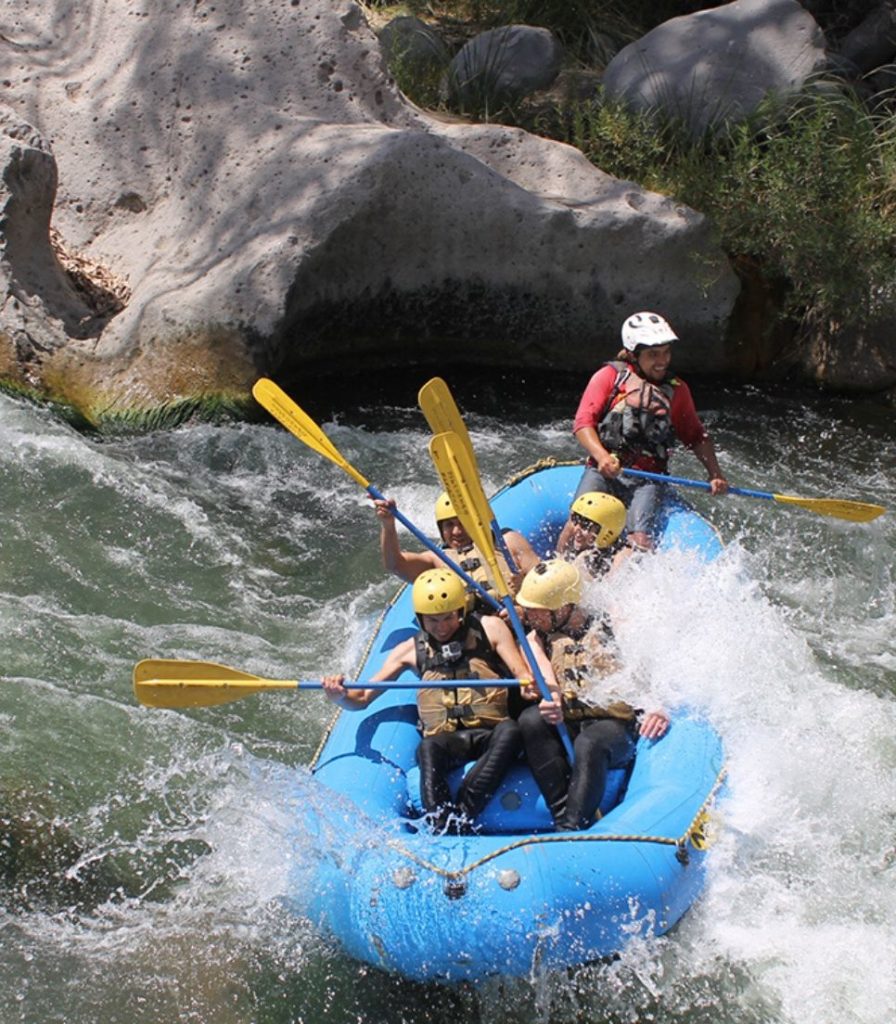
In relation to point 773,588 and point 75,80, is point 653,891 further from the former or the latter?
point 75,80

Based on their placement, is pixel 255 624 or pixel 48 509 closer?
pixel 255 624

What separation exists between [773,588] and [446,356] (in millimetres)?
2747

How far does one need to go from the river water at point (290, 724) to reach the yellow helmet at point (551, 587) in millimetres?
293

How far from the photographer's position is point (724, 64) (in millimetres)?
9039

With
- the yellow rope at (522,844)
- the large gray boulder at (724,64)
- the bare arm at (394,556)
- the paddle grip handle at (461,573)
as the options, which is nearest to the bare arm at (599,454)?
the bare arm at (394,556)

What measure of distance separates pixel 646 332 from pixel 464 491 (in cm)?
130

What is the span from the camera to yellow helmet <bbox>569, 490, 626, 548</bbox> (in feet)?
17.3

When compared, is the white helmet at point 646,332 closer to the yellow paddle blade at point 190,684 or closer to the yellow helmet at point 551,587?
the yellow helmet at point 551,587

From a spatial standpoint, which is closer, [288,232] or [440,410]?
[440,410]

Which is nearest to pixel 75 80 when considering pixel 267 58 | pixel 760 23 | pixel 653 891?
pixel 267 58

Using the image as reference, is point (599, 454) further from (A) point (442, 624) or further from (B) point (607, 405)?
(A) point (442, 624)

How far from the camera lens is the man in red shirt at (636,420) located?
5.76 meters

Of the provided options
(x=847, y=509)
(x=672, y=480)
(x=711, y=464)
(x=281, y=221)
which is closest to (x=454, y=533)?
(x=672, y=480)

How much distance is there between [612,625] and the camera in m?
4.86
